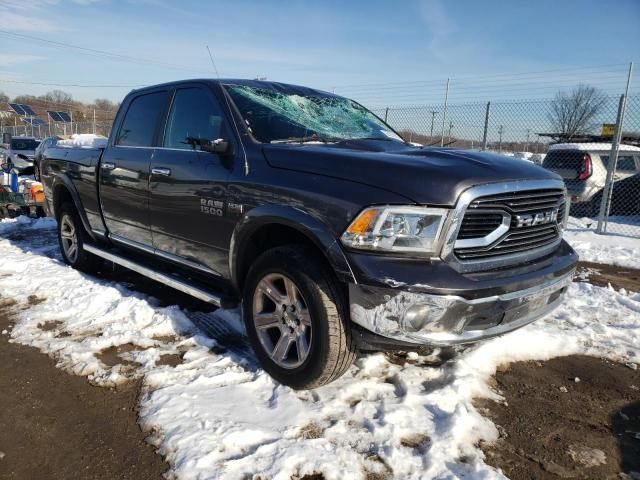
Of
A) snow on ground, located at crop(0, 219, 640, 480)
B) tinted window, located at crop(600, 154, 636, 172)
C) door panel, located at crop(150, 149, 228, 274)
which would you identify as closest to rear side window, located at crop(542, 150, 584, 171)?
tinted window, located at crop(600, 154, 636, 172)

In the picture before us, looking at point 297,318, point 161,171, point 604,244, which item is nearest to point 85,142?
point 161,171

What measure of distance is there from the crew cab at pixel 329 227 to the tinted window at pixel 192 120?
0.6 inches

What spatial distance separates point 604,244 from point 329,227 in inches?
262

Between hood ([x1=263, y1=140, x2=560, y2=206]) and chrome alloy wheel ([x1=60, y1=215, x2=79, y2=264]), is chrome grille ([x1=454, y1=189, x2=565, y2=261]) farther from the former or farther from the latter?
chrome alloy wheel ([x1=60, y1=215, x2=79, y2=264])

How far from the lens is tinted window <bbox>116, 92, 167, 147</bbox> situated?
4.15m

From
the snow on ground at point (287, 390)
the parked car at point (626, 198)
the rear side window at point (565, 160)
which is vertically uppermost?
the rear side window at point (565, 160)

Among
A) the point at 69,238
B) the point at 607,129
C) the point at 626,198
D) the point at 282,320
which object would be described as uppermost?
the point at 607,129

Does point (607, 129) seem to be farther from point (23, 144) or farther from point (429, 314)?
point (23, 144)

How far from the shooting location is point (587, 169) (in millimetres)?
9781

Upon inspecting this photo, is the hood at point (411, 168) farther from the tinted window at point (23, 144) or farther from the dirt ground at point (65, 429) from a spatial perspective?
the tinted window at point (23, 144)

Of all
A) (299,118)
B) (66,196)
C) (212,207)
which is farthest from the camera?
(66,196)

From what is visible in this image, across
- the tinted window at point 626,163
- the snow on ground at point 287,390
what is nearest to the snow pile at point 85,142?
the snow on ground at point 287,390

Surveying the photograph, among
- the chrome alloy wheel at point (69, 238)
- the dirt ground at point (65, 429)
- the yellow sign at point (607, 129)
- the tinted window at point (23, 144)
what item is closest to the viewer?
the dirt ground at point (65, 429)

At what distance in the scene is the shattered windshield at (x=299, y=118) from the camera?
3332 mm
